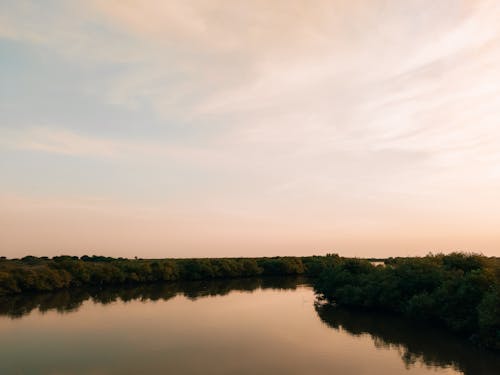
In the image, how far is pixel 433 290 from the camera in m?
45.5

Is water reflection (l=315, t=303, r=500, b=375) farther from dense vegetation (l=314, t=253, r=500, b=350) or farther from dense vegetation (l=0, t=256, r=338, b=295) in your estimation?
dense vegetation (l=0, t=256, r=338, b=295)

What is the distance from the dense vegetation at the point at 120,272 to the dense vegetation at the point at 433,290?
323 inches

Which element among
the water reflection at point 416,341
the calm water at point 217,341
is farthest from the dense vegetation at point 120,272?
the water reflection at point 416,341

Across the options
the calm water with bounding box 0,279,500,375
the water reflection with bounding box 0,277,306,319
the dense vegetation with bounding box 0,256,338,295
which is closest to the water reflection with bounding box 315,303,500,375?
the calm water with bounding box 0,279,500,375

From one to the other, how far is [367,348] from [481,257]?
20041mm

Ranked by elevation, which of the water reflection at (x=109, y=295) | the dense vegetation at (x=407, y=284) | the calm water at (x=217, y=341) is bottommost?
the calm water at (x=217, y=341)

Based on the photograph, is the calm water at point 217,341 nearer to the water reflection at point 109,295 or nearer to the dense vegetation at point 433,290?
the water reflection at point 109,295

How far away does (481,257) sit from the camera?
47.6m

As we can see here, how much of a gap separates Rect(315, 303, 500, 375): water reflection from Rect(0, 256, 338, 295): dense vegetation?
1868 centimetres

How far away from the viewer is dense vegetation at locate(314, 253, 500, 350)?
113ft

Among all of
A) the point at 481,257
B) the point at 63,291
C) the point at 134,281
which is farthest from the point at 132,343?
the point at 134,281

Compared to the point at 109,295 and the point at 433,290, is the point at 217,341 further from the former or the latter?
the point at 109,295

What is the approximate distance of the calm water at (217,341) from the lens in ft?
102

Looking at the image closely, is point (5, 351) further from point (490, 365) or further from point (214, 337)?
point (490, 365)
